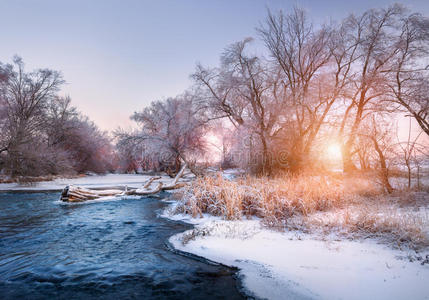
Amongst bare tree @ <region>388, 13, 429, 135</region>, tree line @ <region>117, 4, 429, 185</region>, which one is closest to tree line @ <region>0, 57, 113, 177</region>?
tree line @ <region>117, 4, 429, 185</region>

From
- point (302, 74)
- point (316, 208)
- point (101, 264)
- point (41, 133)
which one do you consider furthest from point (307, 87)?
point (41, 133)

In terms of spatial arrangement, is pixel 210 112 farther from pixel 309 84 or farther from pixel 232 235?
pixel 232 235

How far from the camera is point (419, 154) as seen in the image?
22.6 ft

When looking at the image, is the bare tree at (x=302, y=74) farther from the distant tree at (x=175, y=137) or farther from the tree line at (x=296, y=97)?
the distant tree at (x=175, y=137)

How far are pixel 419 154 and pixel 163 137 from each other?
59.2ft

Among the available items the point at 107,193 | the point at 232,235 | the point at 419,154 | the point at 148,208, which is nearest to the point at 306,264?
the point at 232,235

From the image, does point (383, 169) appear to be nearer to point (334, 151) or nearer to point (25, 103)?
point (334, 151)

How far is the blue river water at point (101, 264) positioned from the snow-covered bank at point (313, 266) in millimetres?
366

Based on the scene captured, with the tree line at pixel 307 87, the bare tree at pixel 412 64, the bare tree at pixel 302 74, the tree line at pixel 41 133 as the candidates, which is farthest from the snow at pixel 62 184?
the bare tree at pixel 412 64

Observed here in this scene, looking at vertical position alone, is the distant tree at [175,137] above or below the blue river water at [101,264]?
above

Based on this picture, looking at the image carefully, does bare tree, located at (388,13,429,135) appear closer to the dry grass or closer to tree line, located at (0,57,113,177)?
the dry grass

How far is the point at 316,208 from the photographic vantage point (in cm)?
679

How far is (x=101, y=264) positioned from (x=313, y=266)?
328cm

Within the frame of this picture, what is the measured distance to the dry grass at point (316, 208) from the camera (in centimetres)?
426
